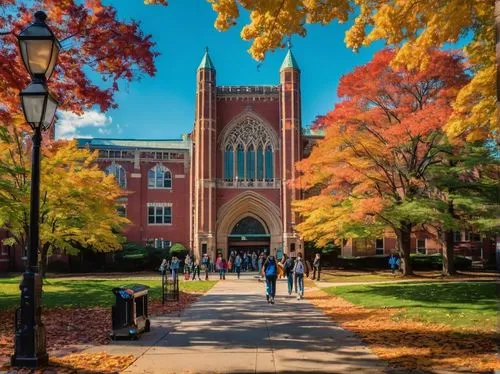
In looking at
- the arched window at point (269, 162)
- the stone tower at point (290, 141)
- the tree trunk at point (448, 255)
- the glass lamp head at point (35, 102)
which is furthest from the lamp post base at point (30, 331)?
the arched window at point (269, 162)

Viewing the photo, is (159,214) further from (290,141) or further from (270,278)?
(270,278)

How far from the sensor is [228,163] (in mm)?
46781

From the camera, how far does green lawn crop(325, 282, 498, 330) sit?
36.8 feet

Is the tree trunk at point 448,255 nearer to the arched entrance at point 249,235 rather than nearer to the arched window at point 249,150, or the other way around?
the arched entrance at point 249,235

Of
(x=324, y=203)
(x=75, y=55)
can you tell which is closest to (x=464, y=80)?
(x=324, y=203)

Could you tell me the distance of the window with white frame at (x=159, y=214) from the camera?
49.7m

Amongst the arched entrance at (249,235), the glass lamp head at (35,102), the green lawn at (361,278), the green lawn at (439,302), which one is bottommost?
the green lawn at (361,278)

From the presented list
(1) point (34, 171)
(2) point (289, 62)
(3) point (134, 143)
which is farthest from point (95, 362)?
(3) point (134, 143)

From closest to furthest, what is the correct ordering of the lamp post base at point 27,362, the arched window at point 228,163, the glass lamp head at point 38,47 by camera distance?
the lamp post base at point 27,362 < the glass lamp head at point 38,47 < the arched window at point 228,163

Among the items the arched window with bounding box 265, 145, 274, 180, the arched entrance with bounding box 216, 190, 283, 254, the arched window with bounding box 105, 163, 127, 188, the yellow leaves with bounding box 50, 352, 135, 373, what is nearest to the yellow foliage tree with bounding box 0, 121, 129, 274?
the yellow leaves with bounding box 50, 352, 135, 373

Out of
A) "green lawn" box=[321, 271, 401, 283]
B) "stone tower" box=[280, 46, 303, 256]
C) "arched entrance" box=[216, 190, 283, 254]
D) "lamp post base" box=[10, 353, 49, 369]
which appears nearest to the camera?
"lamp post base" box=[10, 353, 49, 369]

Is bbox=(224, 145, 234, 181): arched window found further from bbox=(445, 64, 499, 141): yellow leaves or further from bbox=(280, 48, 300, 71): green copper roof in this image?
bbox=(445, 64, 499, 141): yellow leaves

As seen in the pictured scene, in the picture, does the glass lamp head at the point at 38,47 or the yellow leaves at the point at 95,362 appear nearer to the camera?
the yellow leaves at the point at 95,362

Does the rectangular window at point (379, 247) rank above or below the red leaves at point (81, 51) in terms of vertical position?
below
